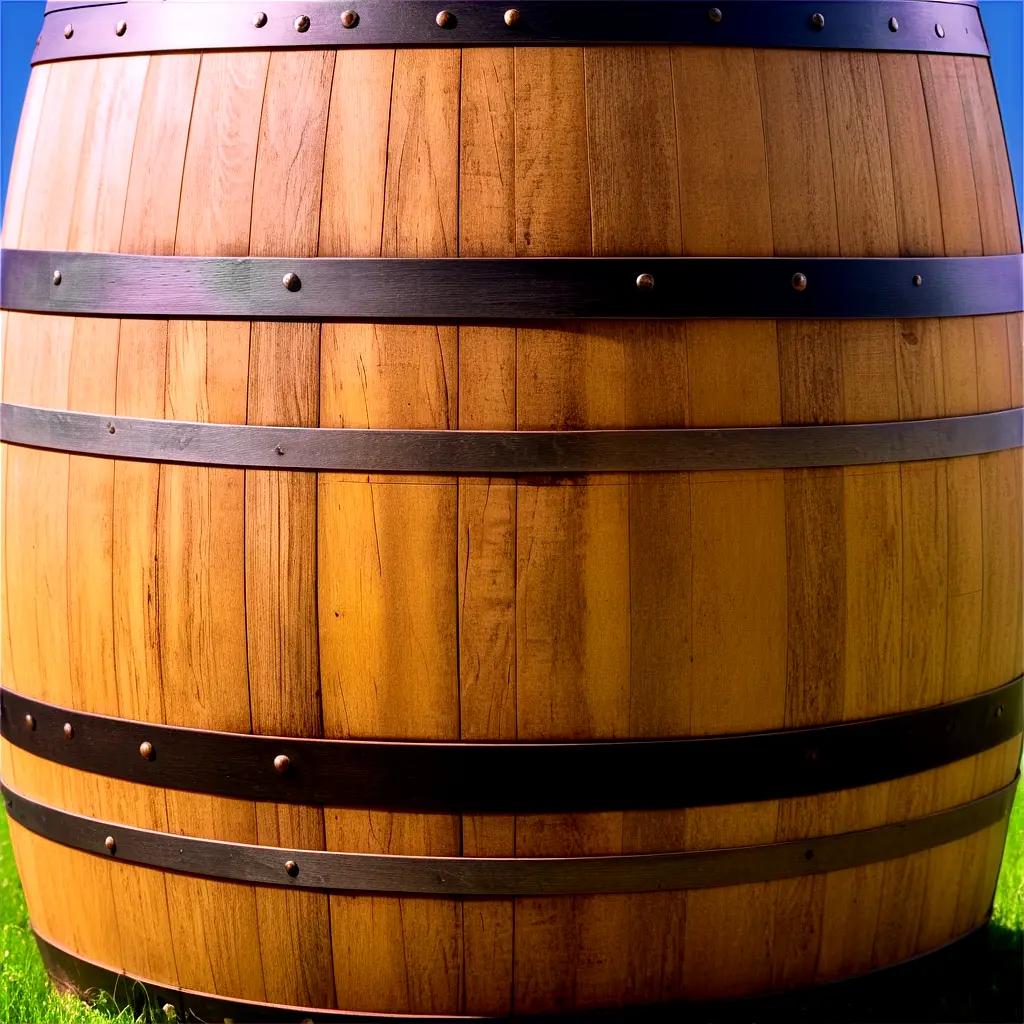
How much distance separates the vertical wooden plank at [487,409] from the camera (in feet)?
10.8

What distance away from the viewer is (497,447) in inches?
130

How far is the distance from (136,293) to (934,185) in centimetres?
172

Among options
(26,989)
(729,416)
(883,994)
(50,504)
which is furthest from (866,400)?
(26,989)

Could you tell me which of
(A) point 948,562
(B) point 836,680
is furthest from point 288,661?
(A) point 948,562

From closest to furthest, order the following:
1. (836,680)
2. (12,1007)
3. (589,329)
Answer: (589,329) < (836,680) < (12,1007)

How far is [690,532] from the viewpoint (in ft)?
11.0

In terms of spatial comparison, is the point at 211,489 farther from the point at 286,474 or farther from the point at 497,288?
the point at 497,288

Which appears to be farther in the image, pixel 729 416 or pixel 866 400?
pixel 866 400

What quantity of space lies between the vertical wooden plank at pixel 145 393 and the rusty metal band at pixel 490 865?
11cm

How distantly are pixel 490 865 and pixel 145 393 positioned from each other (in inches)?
47.6

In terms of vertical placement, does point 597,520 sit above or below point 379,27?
below

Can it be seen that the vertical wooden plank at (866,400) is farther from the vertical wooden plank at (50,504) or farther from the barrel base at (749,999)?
the vertical wooden plank at (50,504)

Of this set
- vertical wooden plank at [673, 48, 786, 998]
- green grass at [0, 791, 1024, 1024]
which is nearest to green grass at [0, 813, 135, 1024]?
green grass at [0, 791, 1024, 1024]

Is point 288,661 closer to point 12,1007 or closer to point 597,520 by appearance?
point 597,520
